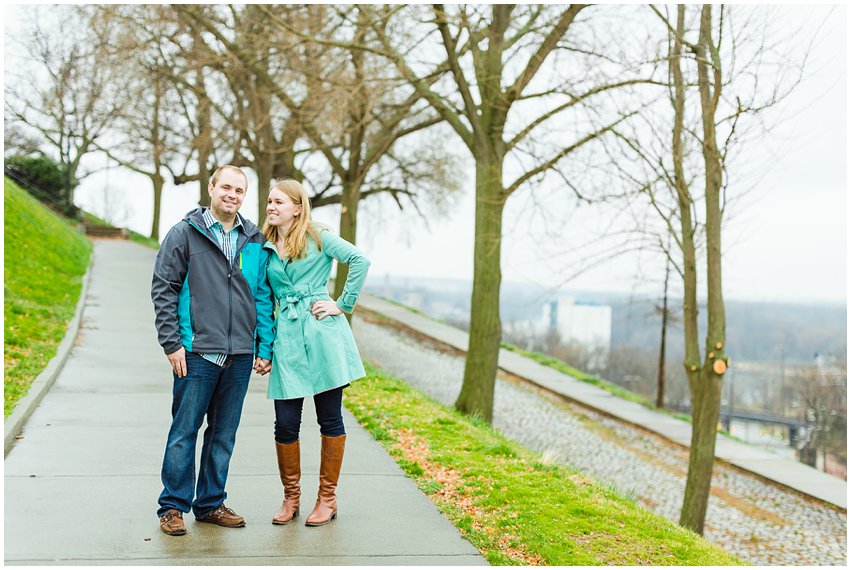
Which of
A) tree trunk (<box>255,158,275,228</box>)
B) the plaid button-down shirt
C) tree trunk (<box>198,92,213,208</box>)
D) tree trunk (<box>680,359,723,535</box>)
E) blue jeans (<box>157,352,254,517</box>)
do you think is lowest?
tree trunk (<box>680,359,723,535</box>)

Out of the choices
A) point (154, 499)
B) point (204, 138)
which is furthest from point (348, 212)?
point (154, 499)

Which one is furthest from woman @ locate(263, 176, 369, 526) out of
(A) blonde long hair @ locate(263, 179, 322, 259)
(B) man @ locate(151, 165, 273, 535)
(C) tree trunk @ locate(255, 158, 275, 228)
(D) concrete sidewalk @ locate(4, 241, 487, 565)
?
(C) tree trunk @ locate(255, 158, 275, 228)

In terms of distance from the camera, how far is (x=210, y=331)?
4707mm

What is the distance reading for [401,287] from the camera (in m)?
32.6

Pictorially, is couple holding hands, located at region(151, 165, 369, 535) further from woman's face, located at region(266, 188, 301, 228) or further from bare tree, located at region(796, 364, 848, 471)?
bare tree, located at region(796, 364, 848, 471)

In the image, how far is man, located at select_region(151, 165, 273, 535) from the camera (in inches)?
185

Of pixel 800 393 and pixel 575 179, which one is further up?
pixel 575 179

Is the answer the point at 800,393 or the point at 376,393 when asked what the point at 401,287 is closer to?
the point at 800,393

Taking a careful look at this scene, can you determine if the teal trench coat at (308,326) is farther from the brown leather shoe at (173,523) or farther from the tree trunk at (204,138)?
the tree trunk at (204,138)

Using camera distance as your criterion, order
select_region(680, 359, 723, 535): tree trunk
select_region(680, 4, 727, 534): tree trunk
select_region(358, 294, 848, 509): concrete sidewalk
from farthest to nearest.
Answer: select_region(358, 294, 848, 509): concrete sidewalk → select_region(680, 359, 723, 535): tree trunk → select_region(680, 4, 727, 534): tree trunk

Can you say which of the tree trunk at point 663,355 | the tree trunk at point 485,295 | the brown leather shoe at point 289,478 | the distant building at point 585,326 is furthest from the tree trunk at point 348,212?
the distant building at point 585,326

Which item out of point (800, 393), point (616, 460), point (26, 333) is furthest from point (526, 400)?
point (800, 393)

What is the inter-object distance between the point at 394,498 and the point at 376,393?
14.5 ft

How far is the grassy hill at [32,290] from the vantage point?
9.42 m
